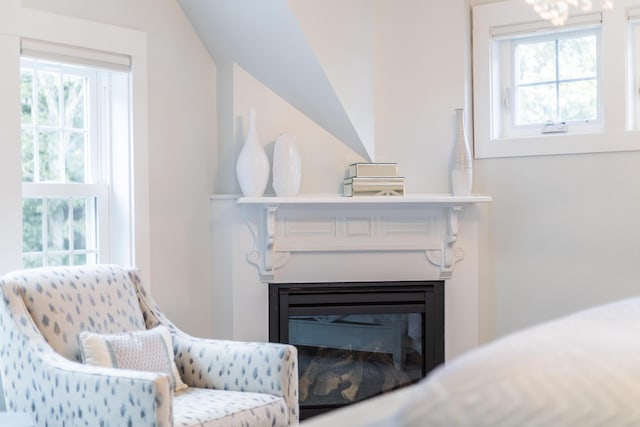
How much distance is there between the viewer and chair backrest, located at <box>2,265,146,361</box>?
253 cm

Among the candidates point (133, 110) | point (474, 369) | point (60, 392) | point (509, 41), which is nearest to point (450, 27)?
point (509, 41)

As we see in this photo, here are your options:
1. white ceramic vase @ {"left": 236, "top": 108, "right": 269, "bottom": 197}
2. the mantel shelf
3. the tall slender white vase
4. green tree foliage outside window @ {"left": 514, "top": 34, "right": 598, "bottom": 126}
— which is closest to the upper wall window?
green tree foliage outside window @ {"left": 514, "top": 34, "right": 598, "bottom": 126}

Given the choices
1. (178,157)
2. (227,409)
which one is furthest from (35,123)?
(227,409)

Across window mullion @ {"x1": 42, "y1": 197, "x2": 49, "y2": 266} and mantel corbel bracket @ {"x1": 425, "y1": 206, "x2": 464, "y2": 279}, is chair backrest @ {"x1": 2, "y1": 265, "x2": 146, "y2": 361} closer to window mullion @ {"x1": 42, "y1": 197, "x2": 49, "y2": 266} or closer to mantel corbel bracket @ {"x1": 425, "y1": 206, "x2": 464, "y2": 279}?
window mullion @ {"x1": 42, "y1": 197, "x2": 49, "y2": 266}

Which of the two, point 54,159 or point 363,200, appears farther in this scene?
point 363,200

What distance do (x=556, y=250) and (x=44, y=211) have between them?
2330 mm

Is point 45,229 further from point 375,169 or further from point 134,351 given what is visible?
point 375,169

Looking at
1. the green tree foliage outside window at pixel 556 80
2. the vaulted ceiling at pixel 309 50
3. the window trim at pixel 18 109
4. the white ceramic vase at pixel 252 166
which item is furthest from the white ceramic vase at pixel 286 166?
the green tree foliage outside window at pixel 556 80

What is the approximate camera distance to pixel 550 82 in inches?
144

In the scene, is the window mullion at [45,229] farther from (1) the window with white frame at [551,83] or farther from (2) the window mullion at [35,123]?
(1) the window with white frame at [551,83]

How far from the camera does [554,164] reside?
3555 mm

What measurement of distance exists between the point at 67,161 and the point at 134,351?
1084 millimetres

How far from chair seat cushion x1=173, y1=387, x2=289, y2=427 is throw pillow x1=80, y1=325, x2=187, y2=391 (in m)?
0.11

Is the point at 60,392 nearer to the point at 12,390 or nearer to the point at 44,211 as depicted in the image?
the point at 12,390
